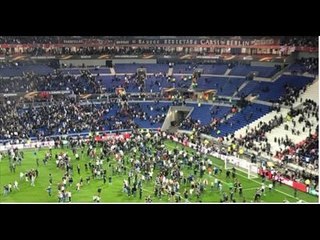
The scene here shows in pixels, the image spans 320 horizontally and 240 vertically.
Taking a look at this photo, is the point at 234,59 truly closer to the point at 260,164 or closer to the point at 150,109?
the point at 150,109

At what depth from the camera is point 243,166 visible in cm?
2214

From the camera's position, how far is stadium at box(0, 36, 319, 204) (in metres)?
19.6

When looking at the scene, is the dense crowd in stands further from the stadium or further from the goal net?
the goal net

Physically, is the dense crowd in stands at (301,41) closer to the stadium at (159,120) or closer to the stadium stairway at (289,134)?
the stadium at (159,120)

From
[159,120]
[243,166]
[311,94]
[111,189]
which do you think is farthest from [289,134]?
[111,189]

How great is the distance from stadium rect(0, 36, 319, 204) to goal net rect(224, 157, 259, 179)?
1.9 inches

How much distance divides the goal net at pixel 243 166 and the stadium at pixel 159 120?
49 millimetres

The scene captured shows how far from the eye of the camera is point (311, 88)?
1086 inches

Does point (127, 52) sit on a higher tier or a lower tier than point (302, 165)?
higher

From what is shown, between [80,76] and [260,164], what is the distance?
677 inches

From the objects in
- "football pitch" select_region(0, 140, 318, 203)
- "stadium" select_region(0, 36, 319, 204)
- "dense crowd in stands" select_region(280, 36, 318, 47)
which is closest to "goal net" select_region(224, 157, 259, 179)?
"stadium" select_region(0, 36, 319, 204)

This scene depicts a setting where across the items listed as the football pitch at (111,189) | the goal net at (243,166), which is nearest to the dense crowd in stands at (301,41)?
the goal net at (243,166)

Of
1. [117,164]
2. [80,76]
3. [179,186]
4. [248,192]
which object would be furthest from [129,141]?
[80,76]

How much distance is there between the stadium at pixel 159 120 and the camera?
64.2ft
